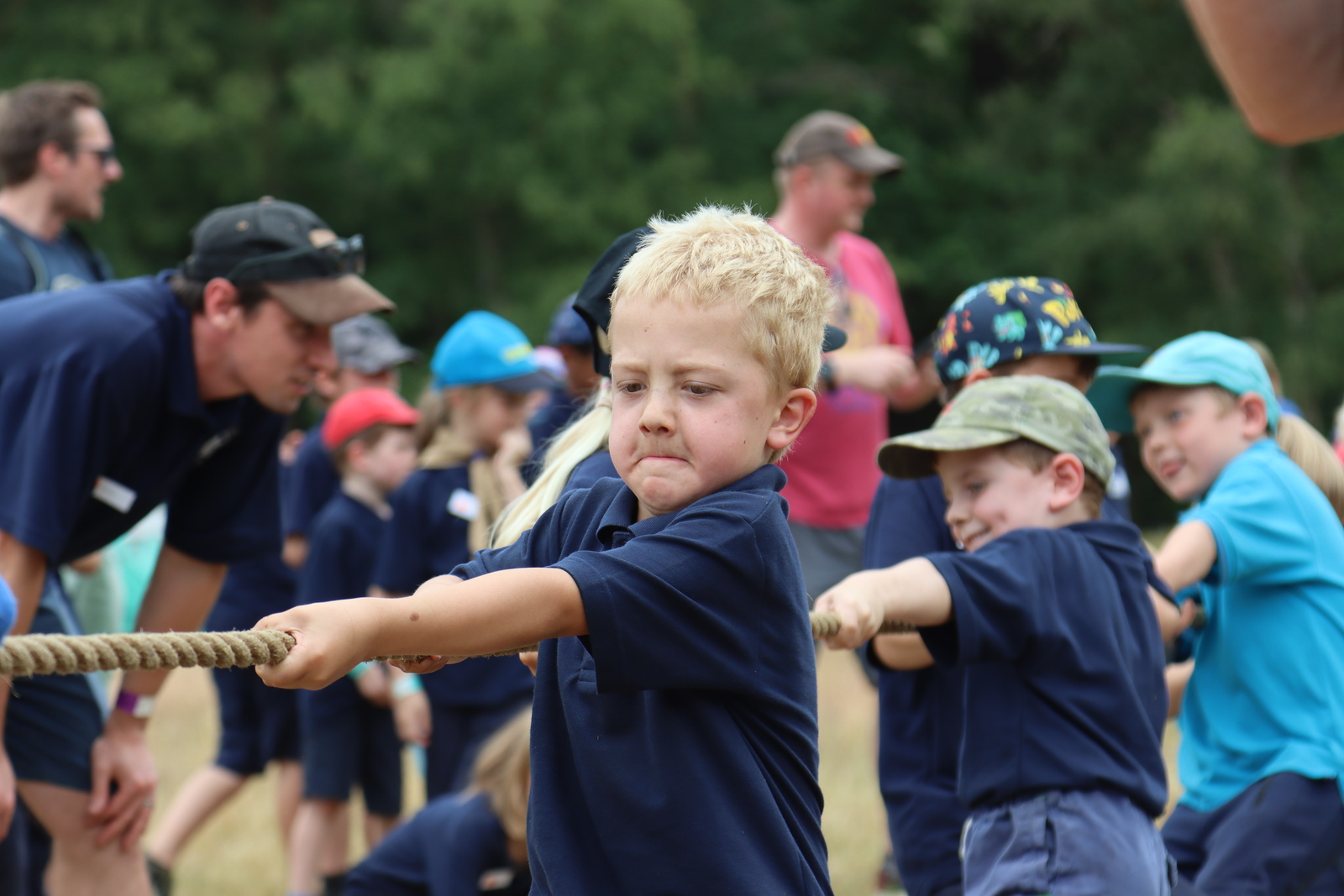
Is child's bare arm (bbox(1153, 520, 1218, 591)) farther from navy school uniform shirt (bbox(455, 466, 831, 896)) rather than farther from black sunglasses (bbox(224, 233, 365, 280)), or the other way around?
black sunglasses (bbox(224, 233, 365, 280))

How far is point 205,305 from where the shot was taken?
379 cm

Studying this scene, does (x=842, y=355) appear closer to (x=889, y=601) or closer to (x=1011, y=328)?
(x=1011, y=328)

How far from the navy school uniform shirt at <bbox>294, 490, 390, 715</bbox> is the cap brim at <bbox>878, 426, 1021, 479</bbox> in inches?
141

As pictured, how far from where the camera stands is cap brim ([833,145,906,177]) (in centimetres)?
626

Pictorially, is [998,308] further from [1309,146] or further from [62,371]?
[1309,146]

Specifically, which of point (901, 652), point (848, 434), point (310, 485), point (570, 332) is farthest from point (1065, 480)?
point (310, 485)

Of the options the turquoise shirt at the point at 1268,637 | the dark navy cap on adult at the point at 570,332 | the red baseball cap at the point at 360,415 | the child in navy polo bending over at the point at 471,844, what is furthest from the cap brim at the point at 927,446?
the red baseball cap at the point at 360,415

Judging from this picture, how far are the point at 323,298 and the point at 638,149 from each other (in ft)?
70.6

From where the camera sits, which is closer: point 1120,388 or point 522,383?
point 1120,388

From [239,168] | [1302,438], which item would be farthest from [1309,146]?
[1302,438]

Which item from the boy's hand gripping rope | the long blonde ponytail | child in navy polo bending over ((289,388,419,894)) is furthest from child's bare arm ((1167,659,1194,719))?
child in navy polo bending over ((289,388,419,894))

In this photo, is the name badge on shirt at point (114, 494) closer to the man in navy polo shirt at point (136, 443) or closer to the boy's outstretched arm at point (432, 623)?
the man in navy polo shirt at point (136, 443)

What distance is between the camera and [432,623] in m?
1.78

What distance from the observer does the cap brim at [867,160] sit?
6.26 m
